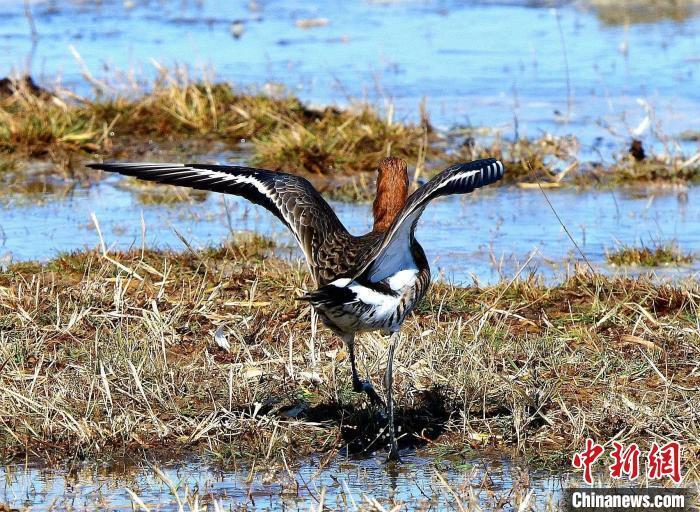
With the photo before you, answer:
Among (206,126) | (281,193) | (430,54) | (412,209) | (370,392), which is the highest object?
(412,209)

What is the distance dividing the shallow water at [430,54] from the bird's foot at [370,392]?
567cm

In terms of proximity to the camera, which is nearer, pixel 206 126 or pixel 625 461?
pixel 625 461

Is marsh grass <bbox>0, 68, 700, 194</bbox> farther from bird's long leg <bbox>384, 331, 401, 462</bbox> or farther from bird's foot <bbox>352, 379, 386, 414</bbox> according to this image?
bird's long leg <bbox>384, 331, 401, 462</bbox>

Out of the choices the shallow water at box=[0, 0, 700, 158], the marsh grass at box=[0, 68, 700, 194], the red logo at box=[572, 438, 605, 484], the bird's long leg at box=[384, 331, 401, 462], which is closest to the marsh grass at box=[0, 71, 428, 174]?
the marsh grass at box=[0, 68, 700, 194]

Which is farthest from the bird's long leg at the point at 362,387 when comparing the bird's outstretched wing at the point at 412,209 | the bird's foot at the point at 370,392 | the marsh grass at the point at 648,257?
the marsh grass at the point at 648,257

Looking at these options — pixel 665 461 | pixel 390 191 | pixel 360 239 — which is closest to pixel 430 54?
pixel 390 191

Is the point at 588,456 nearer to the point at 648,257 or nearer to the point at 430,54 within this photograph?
the point at 648,257

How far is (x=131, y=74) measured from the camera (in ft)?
40.3

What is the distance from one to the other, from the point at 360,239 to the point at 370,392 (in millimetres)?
685

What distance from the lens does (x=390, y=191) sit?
6094mm

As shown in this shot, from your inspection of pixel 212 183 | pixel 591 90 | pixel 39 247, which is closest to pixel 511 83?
→ pixel 591 90

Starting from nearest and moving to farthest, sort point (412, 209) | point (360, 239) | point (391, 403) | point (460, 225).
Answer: point (412, 209)
point (391, 403)
point (360, 239)
point (460, 225)

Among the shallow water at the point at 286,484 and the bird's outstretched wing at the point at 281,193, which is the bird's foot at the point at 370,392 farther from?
the bird's outstretched wing at the point at 281,193

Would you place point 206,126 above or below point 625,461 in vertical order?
above
